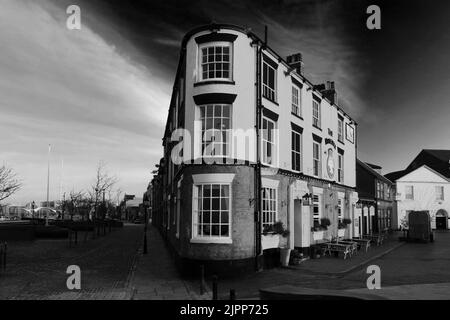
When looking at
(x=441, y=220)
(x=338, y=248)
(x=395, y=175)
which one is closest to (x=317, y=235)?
(x=338, y=248)

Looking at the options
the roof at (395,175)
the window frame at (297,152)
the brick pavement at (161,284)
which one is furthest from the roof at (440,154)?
the brick pavement at (161,284)

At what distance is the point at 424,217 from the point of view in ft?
110

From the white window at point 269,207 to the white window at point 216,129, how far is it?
120 inches

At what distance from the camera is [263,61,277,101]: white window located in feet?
61.2

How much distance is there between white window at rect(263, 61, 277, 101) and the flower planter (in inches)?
275

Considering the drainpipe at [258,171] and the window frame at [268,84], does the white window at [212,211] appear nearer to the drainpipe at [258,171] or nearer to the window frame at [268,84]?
the drainpipe at [258,171]

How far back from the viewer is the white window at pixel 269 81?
18641 mm

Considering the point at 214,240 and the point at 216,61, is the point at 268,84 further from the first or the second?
the point at 214,240

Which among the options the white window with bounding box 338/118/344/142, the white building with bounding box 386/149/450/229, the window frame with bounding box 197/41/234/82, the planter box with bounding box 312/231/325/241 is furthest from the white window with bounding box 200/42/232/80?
the white building with bounding box 386/149/450/229

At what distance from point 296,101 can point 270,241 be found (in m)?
8.39

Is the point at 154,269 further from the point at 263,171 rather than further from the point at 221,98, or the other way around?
the point at 221,98

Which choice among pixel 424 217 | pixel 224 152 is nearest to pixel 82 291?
pixel 224 152

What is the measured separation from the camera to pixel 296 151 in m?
21.7
